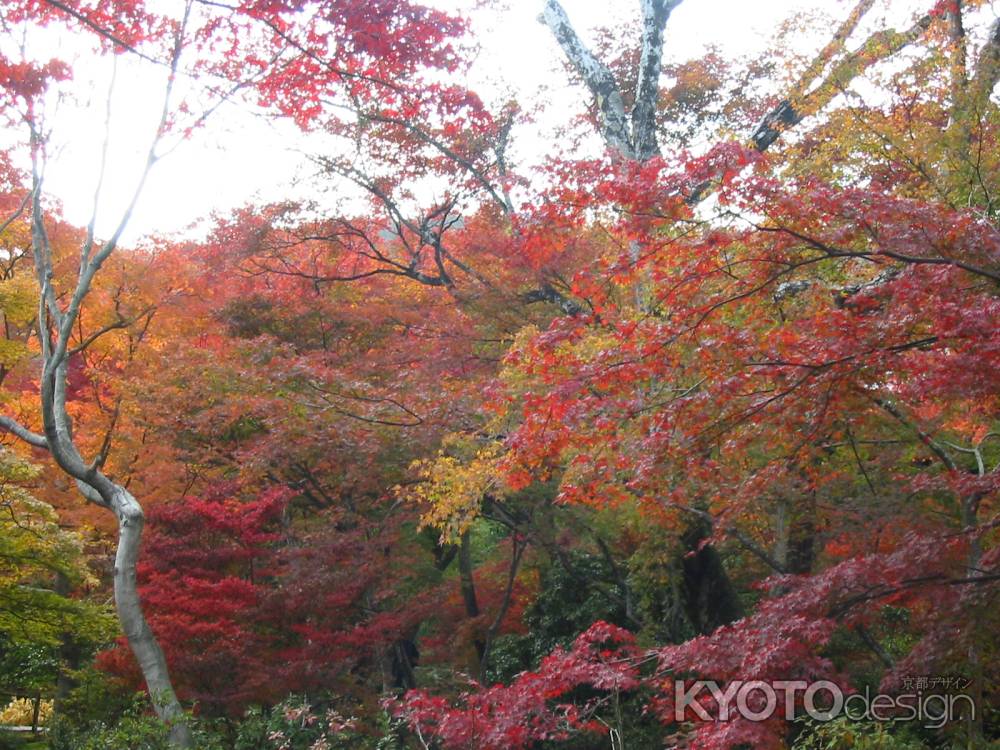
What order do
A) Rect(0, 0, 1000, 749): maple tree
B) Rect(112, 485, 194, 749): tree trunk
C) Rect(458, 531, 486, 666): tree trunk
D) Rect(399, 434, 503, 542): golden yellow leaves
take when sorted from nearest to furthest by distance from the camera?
Rect(0, 0, 1000, 749): maple tree
Rect(112, 485, 194, 749): tree trunk
Rect(399, 434, 503, 542): golden yellow leaves
Rect(458, 531, 486, 666): tree trunk

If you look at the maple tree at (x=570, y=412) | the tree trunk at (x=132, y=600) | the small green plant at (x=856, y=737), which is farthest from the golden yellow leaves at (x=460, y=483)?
the small green plant at (x=856, y=737)

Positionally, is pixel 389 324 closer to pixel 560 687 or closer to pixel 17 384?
pixel 17 384

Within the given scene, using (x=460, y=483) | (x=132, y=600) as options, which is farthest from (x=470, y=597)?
(x=132, y=600)

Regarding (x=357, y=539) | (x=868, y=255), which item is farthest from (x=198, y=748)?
(x=868, y=255)

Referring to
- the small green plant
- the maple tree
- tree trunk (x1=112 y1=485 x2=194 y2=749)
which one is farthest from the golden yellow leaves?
the small green plant

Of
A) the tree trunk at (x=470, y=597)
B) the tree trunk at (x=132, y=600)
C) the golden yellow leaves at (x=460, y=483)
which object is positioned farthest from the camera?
the tree trunk at (x=470, y=597)

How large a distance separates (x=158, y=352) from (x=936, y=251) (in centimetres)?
1144

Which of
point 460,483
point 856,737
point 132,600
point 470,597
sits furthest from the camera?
point 470,597

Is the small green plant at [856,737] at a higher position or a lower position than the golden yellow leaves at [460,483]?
lower

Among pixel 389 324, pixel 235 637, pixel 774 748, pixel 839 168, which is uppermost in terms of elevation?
pixel 389 324

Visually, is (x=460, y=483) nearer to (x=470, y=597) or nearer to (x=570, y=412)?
(x=570, y=412)

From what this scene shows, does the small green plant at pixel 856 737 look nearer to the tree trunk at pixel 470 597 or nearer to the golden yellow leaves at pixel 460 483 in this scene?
the golden yellow leaves at pixel 460 483

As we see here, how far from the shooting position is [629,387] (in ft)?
20.8

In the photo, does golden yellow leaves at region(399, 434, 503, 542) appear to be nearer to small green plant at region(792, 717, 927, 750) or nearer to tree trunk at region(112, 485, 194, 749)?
tree trunk at region(112, 485, 194, 749)
